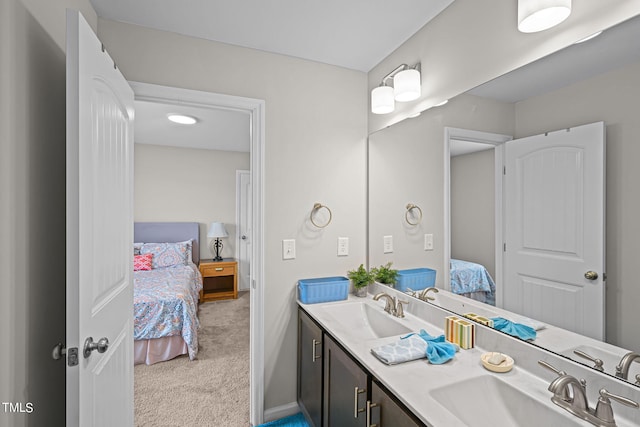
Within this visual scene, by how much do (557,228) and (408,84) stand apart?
3.50 feet

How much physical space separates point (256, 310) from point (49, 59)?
1596 millimetres

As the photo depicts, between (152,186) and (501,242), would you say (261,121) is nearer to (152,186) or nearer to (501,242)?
(501,242)

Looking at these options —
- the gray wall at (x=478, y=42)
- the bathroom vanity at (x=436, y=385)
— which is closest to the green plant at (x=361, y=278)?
the bathroom vanity at (x=436, y=385)

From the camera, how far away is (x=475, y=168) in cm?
141

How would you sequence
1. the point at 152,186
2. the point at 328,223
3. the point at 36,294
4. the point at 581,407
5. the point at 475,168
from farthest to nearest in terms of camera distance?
the point at 152,186, the point at 328,223, the point at 475,168, the point at 36,294, the point at 581,407

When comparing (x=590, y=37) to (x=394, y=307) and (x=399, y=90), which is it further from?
(x=394, y=307)

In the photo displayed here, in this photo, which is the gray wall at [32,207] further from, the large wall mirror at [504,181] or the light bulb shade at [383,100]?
the large wall mirror at [504,181]

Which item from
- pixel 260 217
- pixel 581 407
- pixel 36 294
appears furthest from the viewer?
pixel 260 217

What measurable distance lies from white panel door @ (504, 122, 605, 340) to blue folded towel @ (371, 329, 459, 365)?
0.32 m

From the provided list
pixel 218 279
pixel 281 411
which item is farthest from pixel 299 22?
pixel 218 279

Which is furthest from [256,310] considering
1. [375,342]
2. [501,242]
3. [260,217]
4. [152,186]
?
[152,186]

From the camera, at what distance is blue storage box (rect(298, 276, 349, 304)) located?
6.57 feet

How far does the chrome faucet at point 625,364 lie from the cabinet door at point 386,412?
597 millimetres

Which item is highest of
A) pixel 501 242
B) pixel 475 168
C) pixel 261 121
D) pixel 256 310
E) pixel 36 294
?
pixel 261 121
